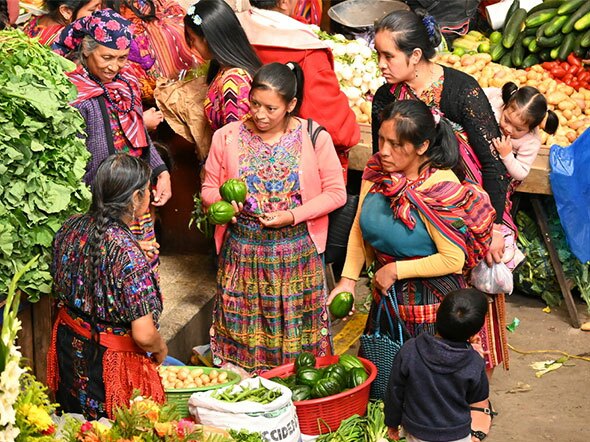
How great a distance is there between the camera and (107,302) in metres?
4.55

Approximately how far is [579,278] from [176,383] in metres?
3.53

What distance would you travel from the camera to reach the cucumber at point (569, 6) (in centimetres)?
884

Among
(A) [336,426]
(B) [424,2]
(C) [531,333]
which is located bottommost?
(C) [531,333]

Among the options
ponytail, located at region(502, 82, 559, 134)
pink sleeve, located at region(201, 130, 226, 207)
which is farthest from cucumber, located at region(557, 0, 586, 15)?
pink sleeve, located at region(201, 130, 226, 207)

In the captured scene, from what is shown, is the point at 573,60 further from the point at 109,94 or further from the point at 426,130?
the point at 109,94

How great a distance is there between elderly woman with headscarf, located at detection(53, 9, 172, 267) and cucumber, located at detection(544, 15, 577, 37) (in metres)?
4.37

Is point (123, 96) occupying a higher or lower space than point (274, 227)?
higher

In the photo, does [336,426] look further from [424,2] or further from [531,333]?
[424,2]

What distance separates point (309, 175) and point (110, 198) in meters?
1.46

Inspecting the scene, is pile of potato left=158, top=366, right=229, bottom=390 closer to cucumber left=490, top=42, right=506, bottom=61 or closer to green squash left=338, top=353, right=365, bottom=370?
green squash left=338, top=353, right=365, bottom=370

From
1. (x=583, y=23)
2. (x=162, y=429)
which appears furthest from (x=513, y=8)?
(x=162, y=429)

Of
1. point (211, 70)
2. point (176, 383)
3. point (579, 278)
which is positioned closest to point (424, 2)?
point (579, 278)

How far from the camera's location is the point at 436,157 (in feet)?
17.0

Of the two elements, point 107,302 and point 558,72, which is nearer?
point 107,302
